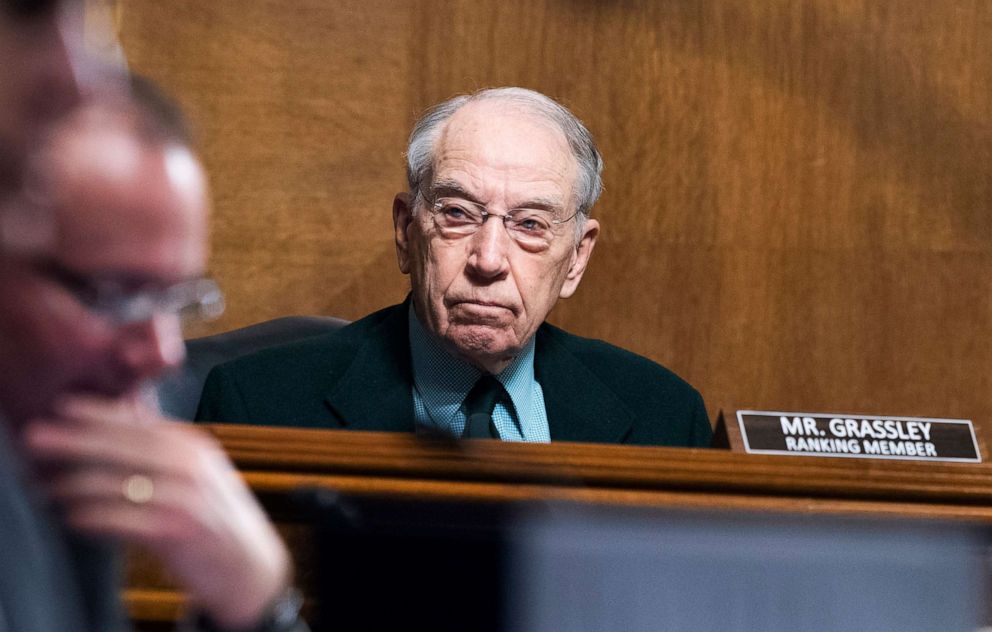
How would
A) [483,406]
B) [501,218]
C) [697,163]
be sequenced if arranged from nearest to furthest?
[483,406] < [501,218] < [697,163]

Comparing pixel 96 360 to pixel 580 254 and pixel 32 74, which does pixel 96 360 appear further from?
pixel 580 254

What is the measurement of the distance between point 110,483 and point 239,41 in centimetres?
291

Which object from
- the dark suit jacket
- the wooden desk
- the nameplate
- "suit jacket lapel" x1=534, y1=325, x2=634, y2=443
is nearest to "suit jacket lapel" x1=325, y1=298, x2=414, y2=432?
the dark suit jacket

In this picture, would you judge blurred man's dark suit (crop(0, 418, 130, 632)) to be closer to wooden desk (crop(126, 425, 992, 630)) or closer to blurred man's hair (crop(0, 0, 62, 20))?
blurred man's hair (crop(0, 0, 62, 20))

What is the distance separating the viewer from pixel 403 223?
217 cm

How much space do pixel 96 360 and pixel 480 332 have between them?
1537 mm

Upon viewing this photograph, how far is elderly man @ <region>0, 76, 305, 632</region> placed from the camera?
0.42 metres

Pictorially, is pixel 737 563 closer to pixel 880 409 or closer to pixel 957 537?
pixel 957 537

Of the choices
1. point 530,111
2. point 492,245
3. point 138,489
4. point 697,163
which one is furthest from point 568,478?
point 697,163

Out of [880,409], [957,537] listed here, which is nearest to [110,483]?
[957,537]

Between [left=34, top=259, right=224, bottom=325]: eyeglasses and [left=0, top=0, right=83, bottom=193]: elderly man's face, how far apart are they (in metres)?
0.03

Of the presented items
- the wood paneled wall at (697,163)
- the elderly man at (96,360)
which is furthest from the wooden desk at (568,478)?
the wood paneled wall at (697,163)

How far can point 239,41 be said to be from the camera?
323 centimetres

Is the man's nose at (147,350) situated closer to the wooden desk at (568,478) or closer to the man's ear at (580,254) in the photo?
the wooden desk at (568,478)
